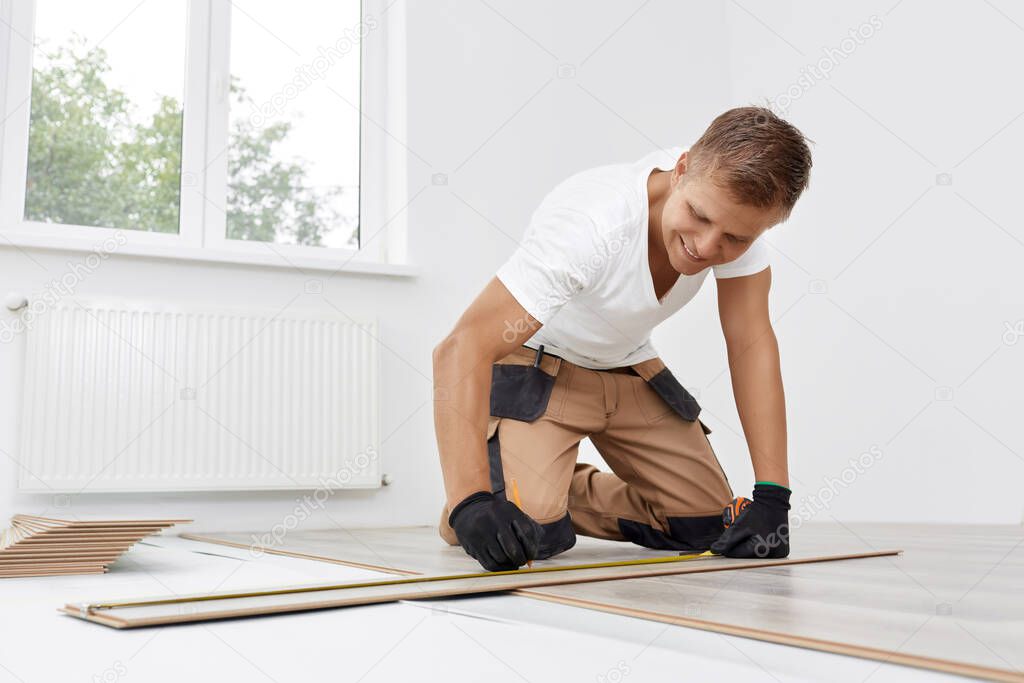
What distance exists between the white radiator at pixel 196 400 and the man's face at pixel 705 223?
5.21 ft

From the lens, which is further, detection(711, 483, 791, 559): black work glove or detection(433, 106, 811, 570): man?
detection(711, 483, 791, 559): black work glove

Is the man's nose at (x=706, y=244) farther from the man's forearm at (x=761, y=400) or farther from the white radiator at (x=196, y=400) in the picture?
the white radiator at (x=196, y=400)

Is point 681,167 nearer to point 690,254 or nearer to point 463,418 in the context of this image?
point 690,254

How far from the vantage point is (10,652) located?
0.88 metres

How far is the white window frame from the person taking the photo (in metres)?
2.67

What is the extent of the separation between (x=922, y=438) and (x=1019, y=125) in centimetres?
93

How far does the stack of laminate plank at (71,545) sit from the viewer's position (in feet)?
5.08

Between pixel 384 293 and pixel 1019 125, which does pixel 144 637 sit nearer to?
pixel 384 293

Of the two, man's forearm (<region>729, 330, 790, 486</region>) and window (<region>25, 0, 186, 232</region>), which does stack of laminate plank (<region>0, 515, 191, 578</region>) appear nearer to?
man's forearm (<region>729, 330, 790, 486</region>)

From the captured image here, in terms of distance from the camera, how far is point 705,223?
1.39m

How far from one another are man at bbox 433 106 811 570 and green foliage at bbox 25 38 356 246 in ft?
4.96

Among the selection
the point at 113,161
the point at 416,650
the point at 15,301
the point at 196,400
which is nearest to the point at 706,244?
the point at 416,650

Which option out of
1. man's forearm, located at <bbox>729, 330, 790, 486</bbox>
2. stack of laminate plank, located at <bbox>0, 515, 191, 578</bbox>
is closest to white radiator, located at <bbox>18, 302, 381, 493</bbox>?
stack of laminate plank, located at <bbox>0, 515, 191, 578</bbox>

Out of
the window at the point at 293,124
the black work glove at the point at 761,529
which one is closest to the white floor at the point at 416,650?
the black work glove at the point at 761,529
